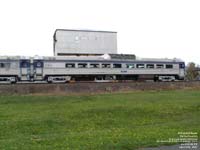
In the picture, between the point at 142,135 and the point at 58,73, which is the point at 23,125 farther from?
the point at 58,73

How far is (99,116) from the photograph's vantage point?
77.9 feet

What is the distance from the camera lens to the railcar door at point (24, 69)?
49.3 metres

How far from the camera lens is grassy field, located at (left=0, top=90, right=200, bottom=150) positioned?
12860 mm

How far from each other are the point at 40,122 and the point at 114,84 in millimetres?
25340

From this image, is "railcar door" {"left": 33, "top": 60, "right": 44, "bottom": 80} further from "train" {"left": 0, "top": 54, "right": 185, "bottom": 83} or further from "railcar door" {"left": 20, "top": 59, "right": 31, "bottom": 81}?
"railcar door" {"left": 20, "top": 59, "right": 31, "bottom": 81}

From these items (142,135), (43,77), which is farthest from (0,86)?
(142,135)

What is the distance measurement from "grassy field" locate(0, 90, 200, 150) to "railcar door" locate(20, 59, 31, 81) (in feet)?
51.9

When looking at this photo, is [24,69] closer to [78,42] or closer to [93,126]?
[78,42]

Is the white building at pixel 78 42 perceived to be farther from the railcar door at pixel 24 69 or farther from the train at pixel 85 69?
the railcar door at pixel 24 69

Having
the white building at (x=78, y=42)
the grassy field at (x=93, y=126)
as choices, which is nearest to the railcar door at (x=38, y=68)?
the grassy field at (x=93, y=126)

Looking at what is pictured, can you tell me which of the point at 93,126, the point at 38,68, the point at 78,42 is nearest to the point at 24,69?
the point at 38,68

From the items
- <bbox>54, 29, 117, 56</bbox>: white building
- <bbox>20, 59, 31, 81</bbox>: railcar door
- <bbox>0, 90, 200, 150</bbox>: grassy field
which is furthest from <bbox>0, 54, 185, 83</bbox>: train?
<bbox>54, 29, 117, 56</bbox>: white building

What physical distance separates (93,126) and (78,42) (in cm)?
5683

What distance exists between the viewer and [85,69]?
52812mm
